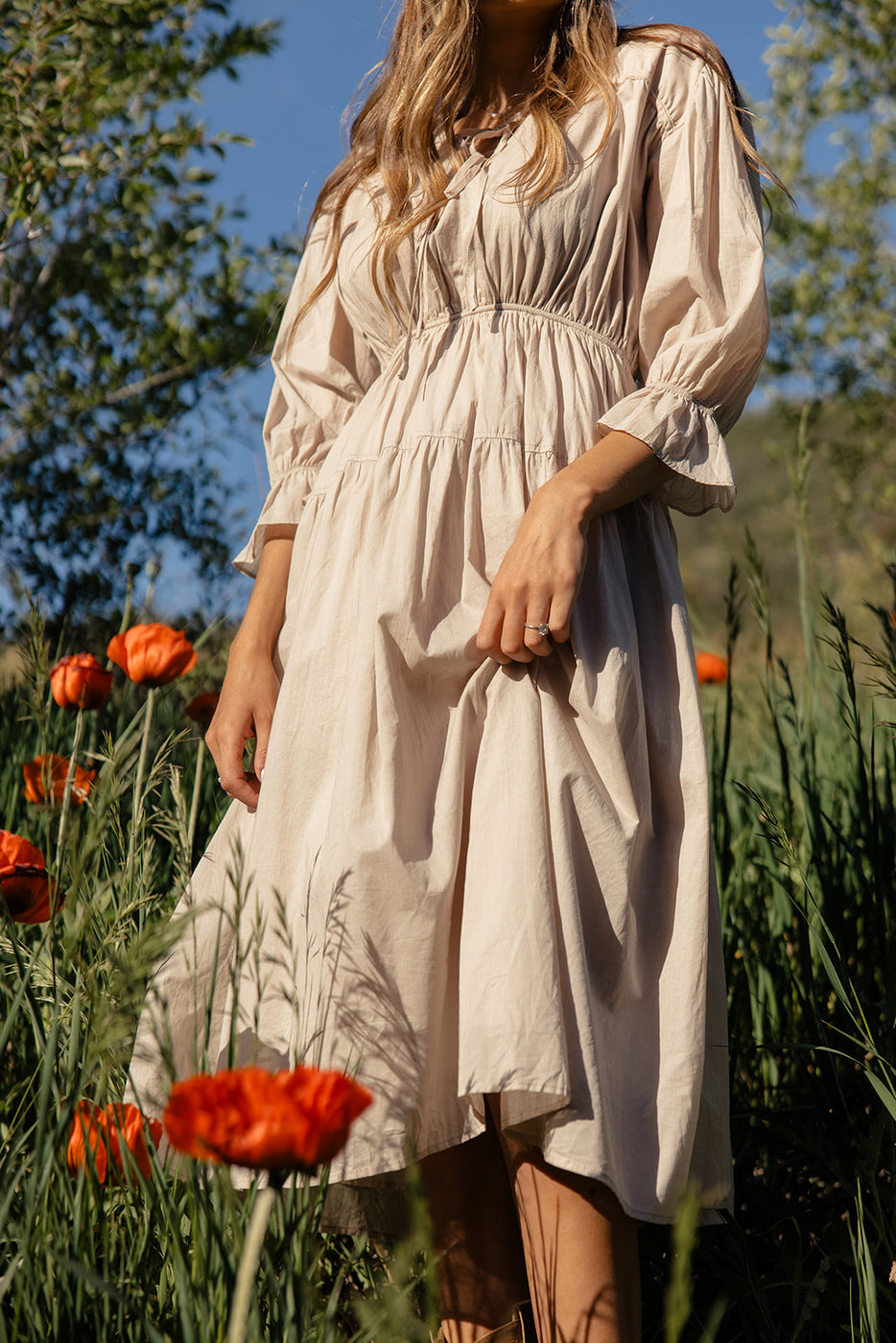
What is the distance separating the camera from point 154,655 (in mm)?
1330

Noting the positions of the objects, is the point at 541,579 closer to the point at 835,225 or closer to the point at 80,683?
the point at 80,683

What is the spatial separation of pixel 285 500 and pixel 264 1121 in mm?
900

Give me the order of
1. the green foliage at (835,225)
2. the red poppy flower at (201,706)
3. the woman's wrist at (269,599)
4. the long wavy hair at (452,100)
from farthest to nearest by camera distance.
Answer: the green foliage at (835,225)
the red poppy flower at (201,706)
the woman's wrist at (269,599)
the long wavy hair at (452,100)

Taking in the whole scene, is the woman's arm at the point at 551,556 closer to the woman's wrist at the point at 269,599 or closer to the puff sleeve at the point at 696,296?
the puff sleeve at the point at 696,296

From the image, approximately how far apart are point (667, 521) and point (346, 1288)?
94 cm

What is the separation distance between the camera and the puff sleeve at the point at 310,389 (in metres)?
1.32

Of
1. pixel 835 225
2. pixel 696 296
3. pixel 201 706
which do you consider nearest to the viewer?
pixel 696 296

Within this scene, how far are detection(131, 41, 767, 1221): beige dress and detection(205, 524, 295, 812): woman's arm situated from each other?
59 mm

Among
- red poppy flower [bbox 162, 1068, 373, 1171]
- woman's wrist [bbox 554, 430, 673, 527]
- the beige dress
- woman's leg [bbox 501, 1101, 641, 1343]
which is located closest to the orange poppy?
the beige dress

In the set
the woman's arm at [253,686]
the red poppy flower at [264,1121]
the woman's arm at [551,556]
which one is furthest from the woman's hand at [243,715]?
the red poppy flower at [264,1121]

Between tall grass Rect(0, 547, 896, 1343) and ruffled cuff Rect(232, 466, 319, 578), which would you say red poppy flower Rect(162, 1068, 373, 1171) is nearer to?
tall grass Rect(0, 547, 896, 1343)

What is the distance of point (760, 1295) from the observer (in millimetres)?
1088

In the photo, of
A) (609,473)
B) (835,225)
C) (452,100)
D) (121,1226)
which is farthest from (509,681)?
(835,225)

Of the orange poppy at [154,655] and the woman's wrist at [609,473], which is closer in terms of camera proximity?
the woman's wrist at [609,473]
